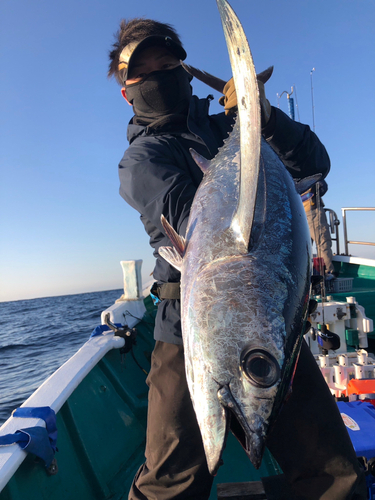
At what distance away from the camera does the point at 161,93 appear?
1578 mm

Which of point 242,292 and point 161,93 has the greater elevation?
point 161,93

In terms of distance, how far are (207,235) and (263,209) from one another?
0.72 ft

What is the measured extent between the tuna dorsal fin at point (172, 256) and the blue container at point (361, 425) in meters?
1.61

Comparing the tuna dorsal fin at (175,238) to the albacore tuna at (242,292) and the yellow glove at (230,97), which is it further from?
the yellow glove at (230,97)

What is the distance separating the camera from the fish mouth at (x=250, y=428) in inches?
29.8

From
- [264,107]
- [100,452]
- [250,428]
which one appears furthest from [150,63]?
[100,452]

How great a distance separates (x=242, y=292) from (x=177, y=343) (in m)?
0.55

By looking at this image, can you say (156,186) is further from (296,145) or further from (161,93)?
(296,145)

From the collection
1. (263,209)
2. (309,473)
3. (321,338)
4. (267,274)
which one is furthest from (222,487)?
(321,338)

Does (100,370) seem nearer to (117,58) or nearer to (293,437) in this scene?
(293,437)

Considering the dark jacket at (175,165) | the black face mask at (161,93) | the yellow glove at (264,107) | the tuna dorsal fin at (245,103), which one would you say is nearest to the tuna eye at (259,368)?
the tuna dorsal fin at (245,103)

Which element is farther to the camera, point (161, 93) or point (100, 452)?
point (100, 452)

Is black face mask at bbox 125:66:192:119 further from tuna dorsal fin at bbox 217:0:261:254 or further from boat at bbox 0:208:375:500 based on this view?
Result: boat at bbox 0:208:375:500

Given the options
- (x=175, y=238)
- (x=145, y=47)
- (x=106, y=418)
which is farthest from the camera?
(x=106, y=418)
